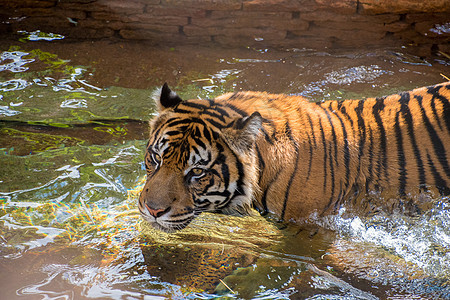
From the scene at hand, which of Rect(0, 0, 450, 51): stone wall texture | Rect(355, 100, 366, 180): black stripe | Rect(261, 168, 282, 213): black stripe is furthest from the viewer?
Rect(0, 0, 450, 51): stone wall texture

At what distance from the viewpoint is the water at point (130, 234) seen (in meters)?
2.55

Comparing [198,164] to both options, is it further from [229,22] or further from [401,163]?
[229,22]

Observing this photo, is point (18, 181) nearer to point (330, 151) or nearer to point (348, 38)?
point (330, 151)

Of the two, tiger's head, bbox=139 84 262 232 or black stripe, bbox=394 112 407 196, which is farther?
black stripe, bbox=394 112 407 196

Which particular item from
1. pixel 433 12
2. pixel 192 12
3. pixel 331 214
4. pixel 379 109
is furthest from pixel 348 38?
pixel 331 214

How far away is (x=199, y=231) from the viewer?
302 cm

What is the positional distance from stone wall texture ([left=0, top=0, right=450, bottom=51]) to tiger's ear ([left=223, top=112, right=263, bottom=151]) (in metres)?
3.18

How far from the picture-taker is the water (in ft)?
8.38

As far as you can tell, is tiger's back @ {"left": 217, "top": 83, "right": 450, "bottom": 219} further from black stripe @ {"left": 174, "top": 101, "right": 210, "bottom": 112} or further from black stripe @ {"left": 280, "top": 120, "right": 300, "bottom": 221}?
black stripe @ {"left": 174, "top": 101, "right": 210, "bottom": 112}

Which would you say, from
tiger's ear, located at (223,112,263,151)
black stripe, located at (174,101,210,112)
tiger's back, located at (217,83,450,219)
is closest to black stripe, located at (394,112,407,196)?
tiger's back, located at (217,83,450,219)

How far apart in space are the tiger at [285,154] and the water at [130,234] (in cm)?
19

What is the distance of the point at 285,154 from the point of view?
106 inches

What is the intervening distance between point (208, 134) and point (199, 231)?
70cm

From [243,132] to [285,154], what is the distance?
0.29 metres
